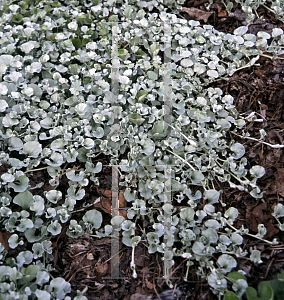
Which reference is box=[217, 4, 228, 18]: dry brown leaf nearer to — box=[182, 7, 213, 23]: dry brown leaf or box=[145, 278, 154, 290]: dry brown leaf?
box=[182, 7, 213, 23]: dry brown leaf

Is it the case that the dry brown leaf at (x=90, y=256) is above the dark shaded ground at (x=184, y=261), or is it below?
below

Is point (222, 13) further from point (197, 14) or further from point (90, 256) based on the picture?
point (90, 256)

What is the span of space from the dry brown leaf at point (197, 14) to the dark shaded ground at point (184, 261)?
0.77 m

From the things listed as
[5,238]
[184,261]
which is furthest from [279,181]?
[5,238]

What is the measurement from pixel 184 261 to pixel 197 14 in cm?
189

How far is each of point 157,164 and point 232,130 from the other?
0.54 m

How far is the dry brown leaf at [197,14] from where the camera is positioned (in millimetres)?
2283

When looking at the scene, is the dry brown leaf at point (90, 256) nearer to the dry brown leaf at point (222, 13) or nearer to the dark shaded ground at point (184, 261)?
the dark shaded ground at point (184, 261)

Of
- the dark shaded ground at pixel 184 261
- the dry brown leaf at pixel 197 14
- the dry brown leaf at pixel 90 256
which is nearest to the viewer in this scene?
the dark shaded ground at pixel 184 261

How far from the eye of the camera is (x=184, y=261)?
138 cm

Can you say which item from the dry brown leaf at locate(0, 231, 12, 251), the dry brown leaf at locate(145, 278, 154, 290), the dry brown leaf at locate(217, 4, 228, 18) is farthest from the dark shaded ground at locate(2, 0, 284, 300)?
the dry brown leaf at locate(217, 4, 228, 18)

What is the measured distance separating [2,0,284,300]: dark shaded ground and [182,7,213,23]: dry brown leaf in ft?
2.54

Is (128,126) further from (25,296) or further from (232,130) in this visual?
(25,296)

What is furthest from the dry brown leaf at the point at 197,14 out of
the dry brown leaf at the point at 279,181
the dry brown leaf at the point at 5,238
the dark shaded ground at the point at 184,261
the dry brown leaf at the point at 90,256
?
the dry brown leaf at the point at 5,238
